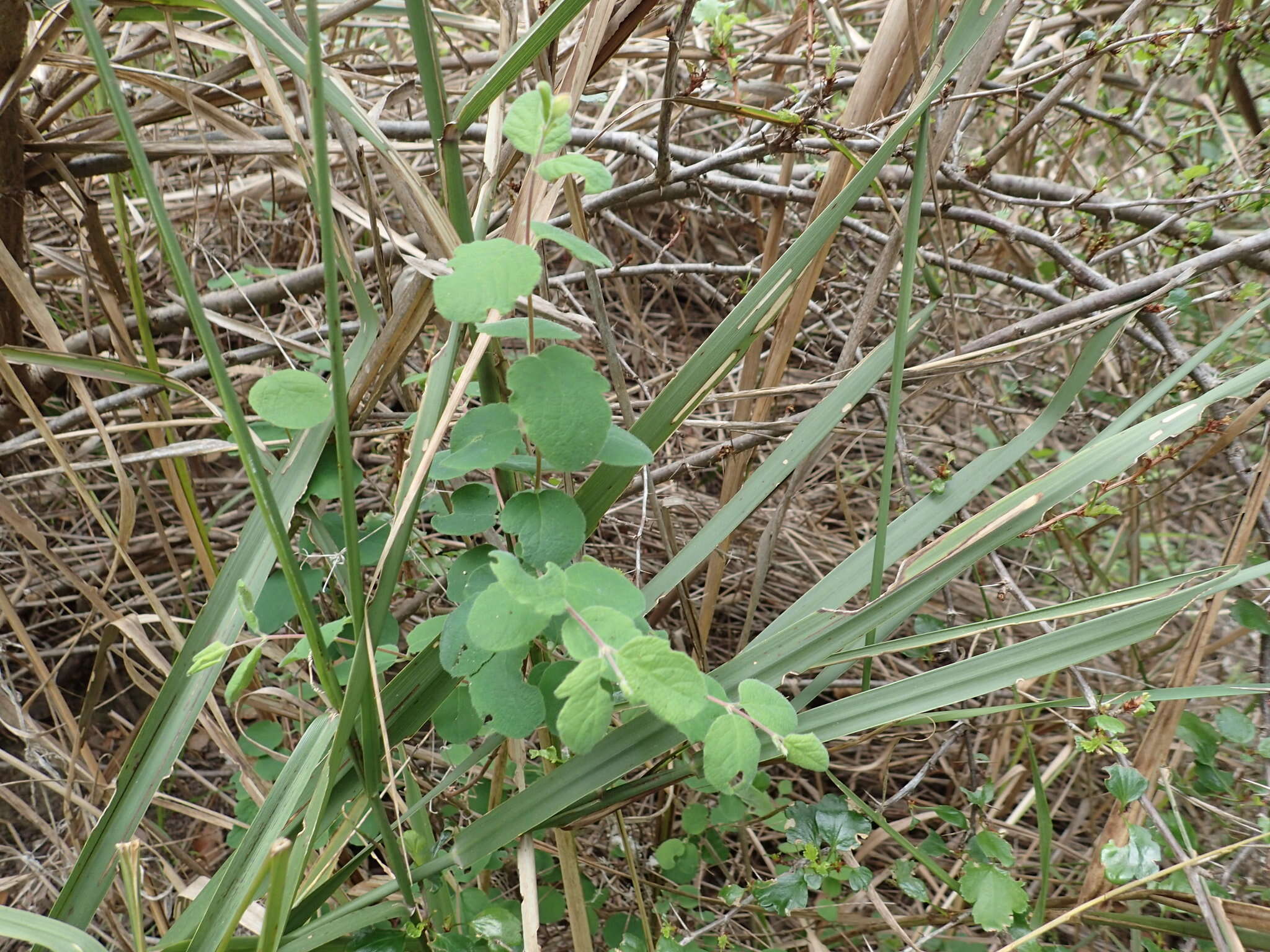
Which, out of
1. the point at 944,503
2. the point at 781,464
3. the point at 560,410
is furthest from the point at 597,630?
the point at 944,503

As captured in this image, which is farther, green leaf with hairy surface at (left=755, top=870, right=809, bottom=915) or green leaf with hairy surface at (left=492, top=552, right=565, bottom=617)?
green leaf with hairy surface at (left=755, top=870, right=809, bottom=915)

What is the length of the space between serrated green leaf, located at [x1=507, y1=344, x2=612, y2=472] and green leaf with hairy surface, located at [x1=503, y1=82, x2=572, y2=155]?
143mm

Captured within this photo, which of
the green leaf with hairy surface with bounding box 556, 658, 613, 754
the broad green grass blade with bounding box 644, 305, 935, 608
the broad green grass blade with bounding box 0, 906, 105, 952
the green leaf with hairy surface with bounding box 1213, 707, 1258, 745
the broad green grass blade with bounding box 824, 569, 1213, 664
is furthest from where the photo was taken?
the green leaf with hairy surface with bounding box 1213, 707, 1258, 745

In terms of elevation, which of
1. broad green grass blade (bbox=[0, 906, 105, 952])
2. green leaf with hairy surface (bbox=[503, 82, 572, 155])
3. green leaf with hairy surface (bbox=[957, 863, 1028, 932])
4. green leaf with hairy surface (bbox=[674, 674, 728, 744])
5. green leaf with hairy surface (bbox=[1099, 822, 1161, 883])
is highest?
green leaf with hairy surface (bbox=[503, 82, 572, 155])

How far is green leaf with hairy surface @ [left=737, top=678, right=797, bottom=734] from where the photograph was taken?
0.56m

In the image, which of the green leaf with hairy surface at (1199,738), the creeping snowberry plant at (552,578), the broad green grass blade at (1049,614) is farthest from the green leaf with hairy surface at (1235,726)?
the creeping snowberry plant at (552,578)

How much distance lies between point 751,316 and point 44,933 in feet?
2.46

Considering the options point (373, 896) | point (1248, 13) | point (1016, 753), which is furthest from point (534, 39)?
point (1248, 13)

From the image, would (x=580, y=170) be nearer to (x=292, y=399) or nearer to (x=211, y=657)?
(x=292, y=399)

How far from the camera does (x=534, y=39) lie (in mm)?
621

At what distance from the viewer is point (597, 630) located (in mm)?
522

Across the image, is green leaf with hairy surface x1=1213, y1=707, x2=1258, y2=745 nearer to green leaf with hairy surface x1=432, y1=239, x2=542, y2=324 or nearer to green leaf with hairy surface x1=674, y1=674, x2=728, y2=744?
green leaf with hairy surface x1=674, y1=674, x2=728, y2=744

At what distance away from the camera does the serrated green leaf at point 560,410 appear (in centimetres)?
55

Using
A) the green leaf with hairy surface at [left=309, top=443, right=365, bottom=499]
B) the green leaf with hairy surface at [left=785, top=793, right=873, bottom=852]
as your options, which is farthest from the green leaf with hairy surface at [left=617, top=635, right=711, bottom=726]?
the green leaf with hairy surface at [left=785, top=793, right=873, bottom=852]
